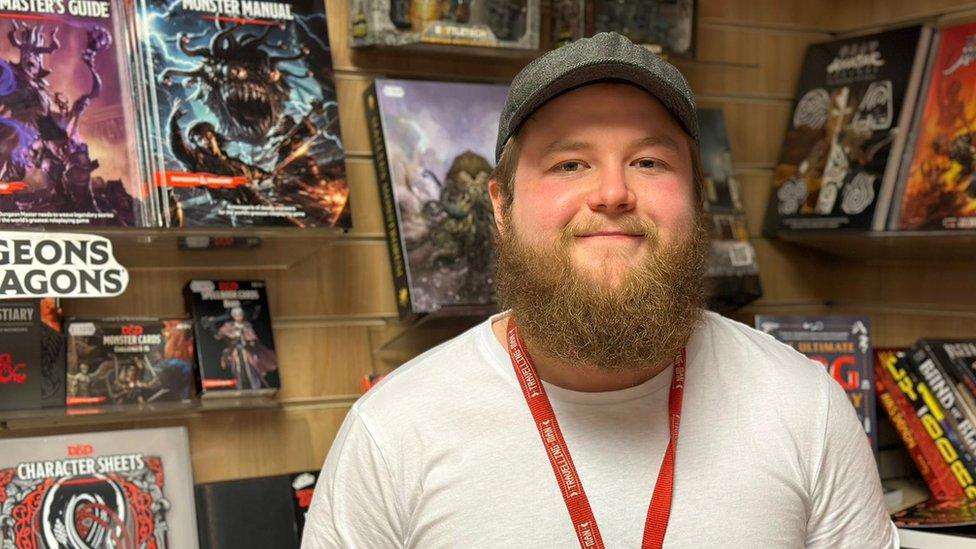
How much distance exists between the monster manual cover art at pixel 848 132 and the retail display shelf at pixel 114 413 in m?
1.40

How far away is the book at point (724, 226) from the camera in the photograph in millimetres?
2703

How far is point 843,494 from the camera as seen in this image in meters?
1.60

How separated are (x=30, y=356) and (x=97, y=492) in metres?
0.28

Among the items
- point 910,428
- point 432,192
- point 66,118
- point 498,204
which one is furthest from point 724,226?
point 66,118

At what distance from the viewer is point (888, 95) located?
261cm

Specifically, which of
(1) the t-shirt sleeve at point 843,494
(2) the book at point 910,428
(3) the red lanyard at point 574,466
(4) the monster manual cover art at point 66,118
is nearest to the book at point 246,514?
(4) the monster manual cover art at point 66,118

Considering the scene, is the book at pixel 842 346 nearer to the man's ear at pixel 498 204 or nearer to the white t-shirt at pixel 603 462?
the white t-shirt at pixel 603 462

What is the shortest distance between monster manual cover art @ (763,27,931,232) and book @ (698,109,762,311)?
0.16 meters

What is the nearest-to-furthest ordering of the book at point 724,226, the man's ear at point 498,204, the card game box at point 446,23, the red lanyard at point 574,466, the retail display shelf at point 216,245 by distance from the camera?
the red lanyard at point 574,466
the man's ear at point 498,204
the retail display shelf at point 216,245
the card game box at point 446,23
the book at point 724,226

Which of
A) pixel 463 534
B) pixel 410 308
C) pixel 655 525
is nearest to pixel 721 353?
pixel 655 525

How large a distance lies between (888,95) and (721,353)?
121 centimetres

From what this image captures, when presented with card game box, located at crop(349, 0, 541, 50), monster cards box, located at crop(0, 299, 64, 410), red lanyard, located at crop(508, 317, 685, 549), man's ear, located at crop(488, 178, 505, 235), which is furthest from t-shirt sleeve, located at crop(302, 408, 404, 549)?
card game box, located at crop(349, 0, 541, 50)

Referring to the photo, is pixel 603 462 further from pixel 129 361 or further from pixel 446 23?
pixel 446 23

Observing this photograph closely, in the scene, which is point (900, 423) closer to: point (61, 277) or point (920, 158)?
point (920, 158)
